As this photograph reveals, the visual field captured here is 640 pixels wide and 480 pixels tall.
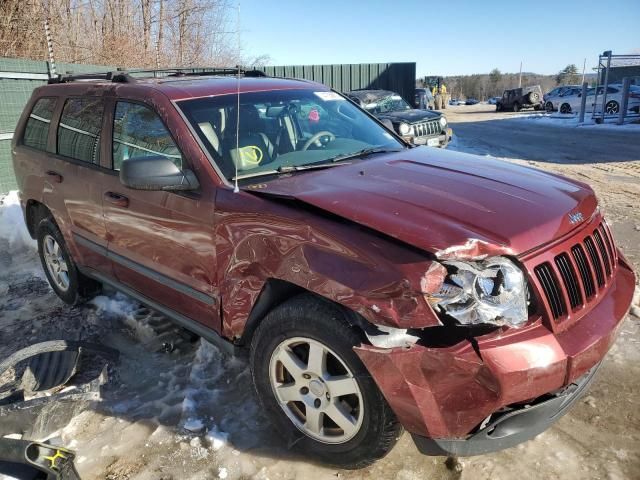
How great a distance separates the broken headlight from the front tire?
0.43 m

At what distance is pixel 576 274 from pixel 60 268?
13.8 ft

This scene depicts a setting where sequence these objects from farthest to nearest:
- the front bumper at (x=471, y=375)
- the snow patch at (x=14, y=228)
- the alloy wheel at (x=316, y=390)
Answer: the snow patch at (x=14, y=228), the alloy wheel at (x=316, y=390), the front bumper at (x=471, y=375)

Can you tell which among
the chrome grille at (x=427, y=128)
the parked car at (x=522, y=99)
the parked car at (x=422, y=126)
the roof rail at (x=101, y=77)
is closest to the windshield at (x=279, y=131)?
the roof rail at (x=101, y=77)

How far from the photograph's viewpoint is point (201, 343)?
3797mm

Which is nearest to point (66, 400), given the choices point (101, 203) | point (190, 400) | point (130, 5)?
point (190, 400)

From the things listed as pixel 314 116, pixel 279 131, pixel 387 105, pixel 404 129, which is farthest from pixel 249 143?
pixel 387 105

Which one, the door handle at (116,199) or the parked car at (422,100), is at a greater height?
the parked car at (422,100)

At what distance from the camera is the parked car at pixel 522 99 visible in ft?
120

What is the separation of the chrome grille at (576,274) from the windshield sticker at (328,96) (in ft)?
6.87

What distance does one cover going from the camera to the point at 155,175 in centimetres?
276

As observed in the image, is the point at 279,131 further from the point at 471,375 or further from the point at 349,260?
the point at 471,375

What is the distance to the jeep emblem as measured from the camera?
8.18 feet

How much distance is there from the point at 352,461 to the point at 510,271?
3.76 feet

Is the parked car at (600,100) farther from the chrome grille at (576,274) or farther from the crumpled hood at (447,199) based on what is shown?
the chrome grille at (576,274)
